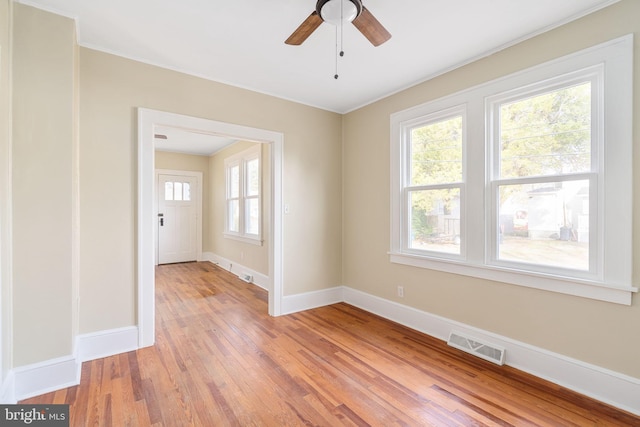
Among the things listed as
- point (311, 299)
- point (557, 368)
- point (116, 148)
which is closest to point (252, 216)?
point (311, 299)

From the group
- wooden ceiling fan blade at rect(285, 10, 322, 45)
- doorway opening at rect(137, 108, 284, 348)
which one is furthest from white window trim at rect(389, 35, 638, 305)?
doorway opening at rect(137, 108, 284, 348)

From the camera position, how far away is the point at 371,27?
1.73 meters

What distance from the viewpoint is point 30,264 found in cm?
196

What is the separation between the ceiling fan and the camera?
62.0 inches

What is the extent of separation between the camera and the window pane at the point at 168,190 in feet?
22.0

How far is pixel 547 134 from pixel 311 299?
2998mm

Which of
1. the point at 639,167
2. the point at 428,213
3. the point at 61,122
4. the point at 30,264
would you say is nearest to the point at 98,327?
the point at 30,264

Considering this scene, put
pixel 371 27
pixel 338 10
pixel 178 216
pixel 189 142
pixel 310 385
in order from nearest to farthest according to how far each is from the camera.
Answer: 1. pixel 338 10
2. pixel 371 27
3. pixel 310 385
4. pixel 189 142
5. pixel 178 216

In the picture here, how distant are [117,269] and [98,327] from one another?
50 cm

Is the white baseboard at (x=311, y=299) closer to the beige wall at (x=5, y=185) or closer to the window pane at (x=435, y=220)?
the window pane at (x=435, y=220)

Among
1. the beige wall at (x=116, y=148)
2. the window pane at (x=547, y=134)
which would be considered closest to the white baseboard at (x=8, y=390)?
the beige wall at (x=116, y=148)

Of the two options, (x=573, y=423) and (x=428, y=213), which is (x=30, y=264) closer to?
(x=428, y=213)

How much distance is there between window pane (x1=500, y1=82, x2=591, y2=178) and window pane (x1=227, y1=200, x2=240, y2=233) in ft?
14.9

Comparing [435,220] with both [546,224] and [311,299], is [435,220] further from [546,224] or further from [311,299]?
[311,299]
